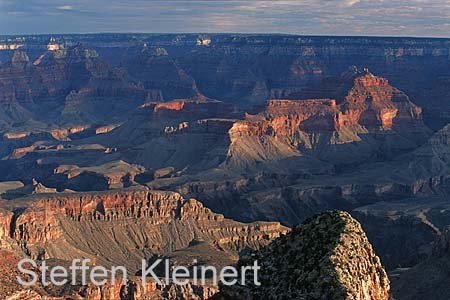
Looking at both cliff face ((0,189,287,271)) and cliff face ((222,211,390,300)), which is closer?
cliff face ((222,211,390,300))

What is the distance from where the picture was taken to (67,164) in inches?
7200

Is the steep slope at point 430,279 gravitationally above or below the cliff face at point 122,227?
above

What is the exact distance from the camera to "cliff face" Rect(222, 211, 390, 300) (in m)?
22.3

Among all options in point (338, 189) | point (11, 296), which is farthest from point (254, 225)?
point (11, 296)

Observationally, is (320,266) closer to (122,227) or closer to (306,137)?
(122,227)

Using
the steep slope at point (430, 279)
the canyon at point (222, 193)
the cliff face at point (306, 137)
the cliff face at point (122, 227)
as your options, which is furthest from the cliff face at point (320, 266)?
the cliff face at point (306, 137)

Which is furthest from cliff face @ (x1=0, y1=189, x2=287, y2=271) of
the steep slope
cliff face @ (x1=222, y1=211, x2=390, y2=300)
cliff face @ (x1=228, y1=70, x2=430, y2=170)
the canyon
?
cliff face @ (x1=222, y1=211, x2=390, y2=300)

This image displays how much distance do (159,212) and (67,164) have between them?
71.7m

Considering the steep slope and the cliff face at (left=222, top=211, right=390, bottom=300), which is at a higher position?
the cliff face at (left=222, top=211, right=390, bottom=300)

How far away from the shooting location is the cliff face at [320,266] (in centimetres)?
2230

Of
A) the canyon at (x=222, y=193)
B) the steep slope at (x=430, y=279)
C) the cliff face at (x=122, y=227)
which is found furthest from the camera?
the canyon at (x=222, y=193)

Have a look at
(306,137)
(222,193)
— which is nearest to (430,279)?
(222,193)

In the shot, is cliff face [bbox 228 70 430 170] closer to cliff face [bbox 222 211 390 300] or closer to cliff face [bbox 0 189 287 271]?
cliff face [bbox 0 189 287 271]

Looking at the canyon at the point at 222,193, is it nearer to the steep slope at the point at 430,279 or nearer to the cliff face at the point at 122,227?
the cliff face at the point at 122,227
